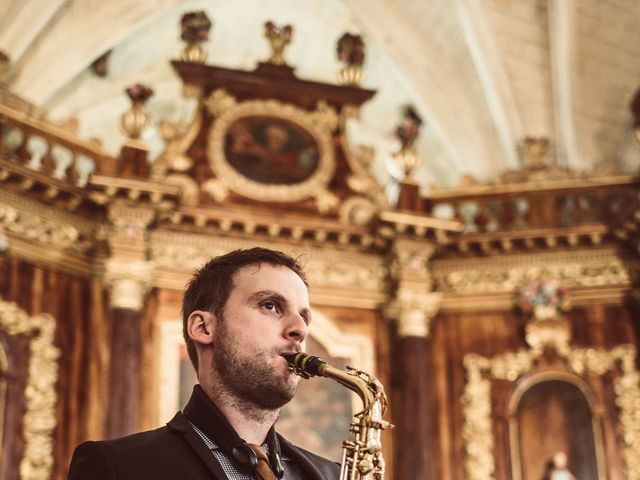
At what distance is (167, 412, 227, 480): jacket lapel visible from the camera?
9.24 feet

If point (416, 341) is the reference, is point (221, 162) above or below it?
above

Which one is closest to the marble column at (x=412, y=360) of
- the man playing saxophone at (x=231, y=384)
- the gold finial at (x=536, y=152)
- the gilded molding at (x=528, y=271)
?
the gilded molding at (x=528, y=271)

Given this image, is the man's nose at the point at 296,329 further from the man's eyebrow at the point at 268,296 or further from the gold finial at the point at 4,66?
the gold finial at the point at 4,66

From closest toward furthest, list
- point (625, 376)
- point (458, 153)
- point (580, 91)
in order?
point (625, 376), point (580, 91), point (458, 153)

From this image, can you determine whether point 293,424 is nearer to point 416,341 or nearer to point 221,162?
point 416,341

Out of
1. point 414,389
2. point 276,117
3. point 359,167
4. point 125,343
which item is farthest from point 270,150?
point 414,389

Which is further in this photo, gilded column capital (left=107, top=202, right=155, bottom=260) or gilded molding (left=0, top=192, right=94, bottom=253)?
gilded column capital (left=107, top=202, right=155, bottom=260)

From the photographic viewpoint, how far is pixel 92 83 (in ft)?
51.5

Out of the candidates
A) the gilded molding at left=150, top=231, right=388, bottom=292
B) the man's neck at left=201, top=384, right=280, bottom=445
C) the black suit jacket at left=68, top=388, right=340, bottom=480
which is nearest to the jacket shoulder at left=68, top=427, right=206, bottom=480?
the black suit jacket at left=68, top=388, right=340, bottom=480

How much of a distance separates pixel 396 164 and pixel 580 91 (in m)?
5.41

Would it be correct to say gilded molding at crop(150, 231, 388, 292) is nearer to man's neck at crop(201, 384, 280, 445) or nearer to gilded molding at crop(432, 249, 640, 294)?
gilded molding at crop(432, 249, 640, 294)

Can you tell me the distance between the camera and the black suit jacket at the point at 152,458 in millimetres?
2725

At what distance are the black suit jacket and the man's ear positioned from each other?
23 cm

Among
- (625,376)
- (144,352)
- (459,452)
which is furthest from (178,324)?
(625,376)
